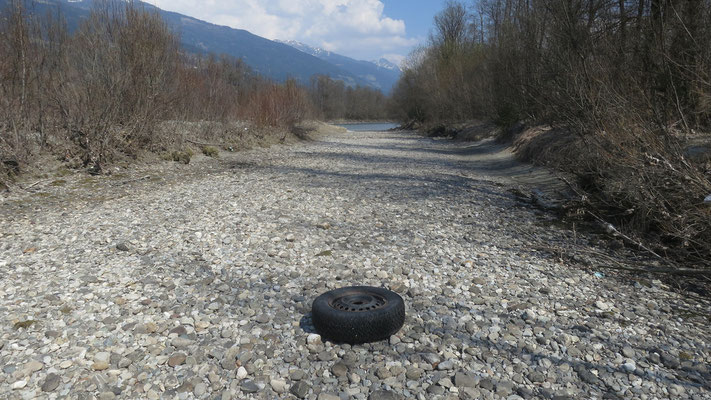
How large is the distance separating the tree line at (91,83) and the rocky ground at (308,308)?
334cm

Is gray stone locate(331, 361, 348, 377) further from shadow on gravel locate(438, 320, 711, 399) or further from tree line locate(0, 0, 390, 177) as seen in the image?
tree line locate(0, 0, 390, 177)

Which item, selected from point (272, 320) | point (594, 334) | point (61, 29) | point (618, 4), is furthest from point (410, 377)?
point (618, 4)

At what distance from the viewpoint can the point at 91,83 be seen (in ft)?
44.6

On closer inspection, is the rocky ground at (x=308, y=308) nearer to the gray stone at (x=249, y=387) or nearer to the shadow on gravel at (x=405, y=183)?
the gray stone at (x=249, y=387)

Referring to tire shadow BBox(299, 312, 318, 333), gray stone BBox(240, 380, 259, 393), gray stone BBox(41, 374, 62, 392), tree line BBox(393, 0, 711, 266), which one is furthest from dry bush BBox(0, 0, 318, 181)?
tree line BBox(393, 0, 711, 266)

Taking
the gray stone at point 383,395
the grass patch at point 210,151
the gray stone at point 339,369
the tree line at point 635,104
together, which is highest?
the tree line at point 635,104

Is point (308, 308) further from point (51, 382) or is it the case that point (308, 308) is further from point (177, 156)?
point (177, 156)

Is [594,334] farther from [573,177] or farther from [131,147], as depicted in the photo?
[131,147]

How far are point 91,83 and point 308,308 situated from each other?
12.4 metres

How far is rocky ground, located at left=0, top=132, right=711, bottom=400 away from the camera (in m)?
3.64

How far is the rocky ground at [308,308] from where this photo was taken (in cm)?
364

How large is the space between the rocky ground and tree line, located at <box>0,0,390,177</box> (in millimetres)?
3343

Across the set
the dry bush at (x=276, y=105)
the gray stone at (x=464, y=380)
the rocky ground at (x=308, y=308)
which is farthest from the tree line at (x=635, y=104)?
the dry bush at (x=276, y=105)

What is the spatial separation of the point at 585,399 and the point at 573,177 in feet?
30.0
